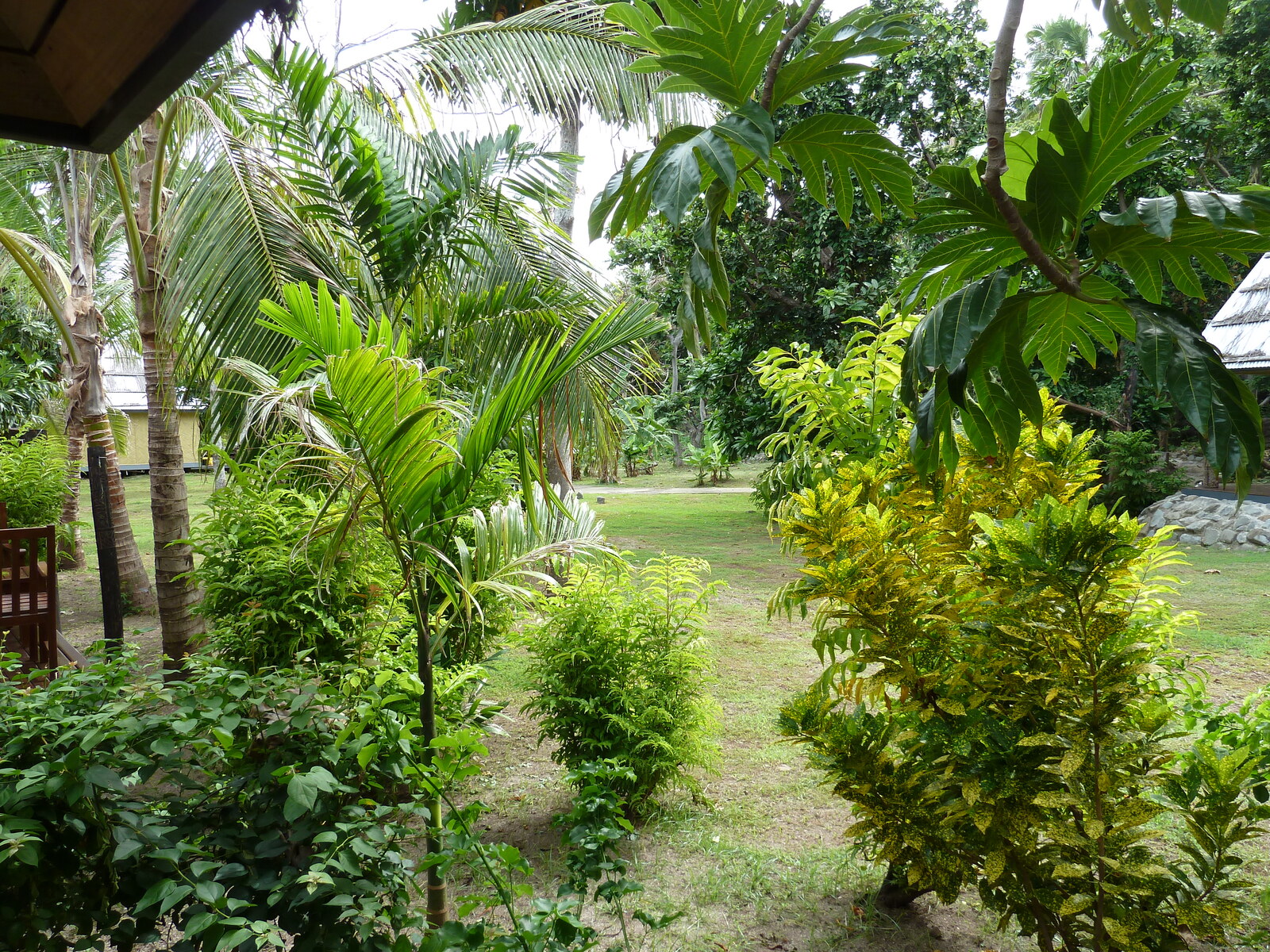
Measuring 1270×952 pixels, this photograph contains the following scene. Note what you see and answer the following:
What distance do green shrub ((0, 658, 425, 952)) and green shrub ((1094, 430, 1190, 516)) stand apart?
10.9 metres

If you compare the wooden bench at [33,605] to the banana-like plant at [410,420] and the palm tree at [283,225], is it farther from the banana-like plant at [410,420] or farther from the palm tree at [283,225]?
the banana-like plant at [410,420]

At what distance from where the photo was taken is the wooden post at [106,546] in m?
5.26

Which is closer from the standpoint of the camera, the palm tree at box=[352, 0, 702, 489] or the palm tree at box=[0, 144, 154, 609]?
the palm tree at box=[352, 0, 702, 489]

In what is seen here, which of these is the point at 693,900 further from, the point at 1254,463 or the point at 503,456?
the point at 503,456

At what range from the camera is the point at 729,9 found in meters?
1.14

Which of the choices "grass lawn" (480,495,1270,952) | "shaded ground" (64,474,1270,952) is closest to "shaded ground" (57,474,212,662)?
"shaded ground" (64,474,1270,952)

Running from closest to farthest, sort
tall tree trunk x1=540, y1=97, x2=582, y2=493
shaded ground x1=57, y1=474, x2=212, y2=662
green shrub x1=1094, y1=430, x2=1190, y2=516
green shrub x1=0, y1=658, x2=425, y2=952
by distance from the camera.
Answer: green shrub x1=0, y1=658, x2=425, y2=952
tall tree trunk x1=540, y1=97, x2=582, y2=493
shaded ground x1=57, y1=474, x2=212, y2=662
green shrub x1=1094, y1=430, x2=1190, y2=516

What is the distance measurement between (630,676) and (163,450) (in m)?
3.36

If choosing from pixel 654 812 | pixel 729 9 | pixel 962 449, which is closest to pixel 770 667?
pixel 654 812

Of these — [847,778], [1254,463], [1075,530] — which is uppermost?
[1254,463]

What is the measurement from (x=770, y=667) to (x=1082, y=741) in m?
4.20

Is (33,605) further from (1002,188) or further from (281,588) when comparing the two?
(1002,188)

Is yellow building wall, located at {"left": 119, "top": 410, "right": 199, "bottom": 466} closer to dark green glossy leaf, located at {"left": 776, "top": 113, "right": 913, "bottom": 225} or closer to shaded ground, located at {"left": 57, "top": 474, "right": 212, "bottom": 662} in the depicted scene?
shaded ground, located at {"left": 57, "top": 474, "right": 212, "bottom": 662}

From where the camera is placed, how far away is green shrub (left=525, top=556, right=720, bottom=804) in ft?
10.8
